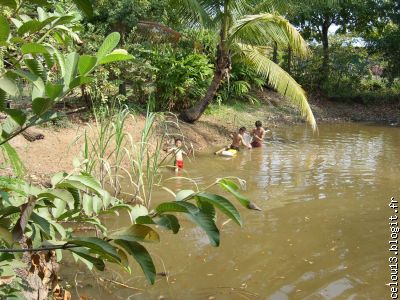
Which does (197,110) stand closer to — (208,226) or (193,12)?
(193,12)

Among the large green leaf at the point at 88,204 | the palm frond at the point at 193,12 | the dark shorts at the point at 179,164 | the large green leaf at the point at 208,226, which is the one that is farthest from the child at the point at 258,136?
the large green leaf at the point at 208,226

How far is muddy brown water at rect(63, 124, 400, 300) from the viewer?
4.05 metres

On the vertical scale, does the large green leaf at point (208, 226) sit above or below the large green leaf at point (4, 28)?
below

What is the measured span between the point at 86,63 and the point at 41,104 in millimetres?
130

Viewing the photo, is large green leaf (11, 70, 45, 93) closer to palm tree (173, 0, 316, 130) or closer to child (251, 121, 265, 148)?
palm tree (173, 0, 316, 130)

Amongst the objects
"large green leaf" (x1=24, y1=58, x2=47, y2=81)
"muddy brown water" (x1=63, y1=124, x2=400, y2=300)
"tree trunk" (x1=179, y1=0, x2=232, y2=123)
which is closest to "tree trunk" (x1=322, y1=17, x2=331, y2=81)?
"tree trunk" (x1=179, y1=0, x2=232, y2=123)

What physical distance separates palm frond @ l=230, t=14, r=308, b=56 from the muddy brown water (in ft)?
9.16

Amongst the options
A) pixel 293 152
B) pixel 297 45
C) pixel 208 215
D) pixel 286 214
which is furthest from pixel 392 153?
pixel 208 215

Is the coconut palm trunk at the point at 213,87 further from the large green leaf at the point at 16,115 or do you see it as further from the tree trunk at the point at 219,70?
the large green leaf at the point at 16,115

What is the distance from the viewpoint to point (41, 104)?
3.28ft

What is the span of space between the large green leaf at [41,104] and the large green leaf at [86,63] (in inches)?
3.6

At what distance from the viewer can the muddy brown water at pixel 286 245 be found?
4.05 metres

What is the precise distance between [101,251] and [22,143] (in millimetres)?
7525

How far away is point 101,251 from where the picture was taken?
3.70ft
